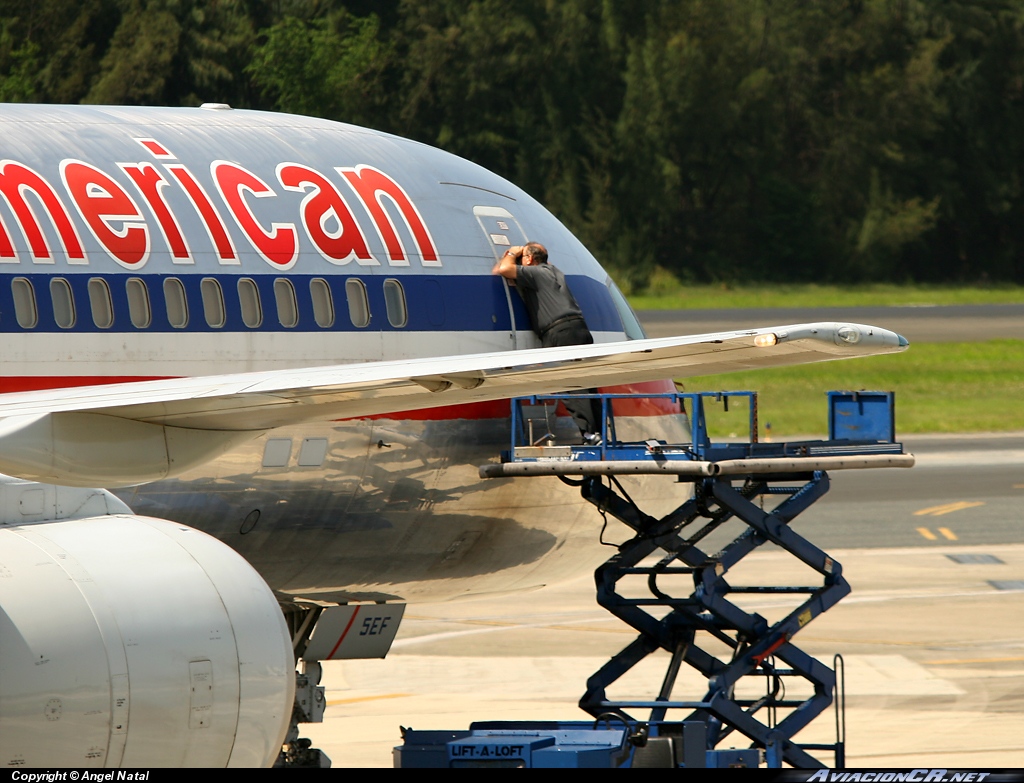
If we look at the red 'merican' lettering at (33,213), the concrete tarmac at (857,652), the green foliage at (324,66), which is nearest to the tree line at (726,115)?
the green foliage at (324,66)

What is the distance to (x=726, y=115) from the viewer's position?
9381cm

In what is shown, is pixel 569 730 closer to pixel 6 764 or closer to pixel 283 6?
pixel 6 764

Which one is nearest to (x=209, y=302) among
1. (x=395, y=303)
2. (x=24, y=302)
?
(x=24, y=302)

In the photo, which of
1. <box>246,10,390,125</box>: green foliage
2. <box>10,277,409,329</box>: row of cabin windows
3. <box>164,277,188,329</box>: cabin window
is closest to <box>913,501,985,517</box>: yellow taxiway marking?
<box>10,277,409,329</box>: row of cabin windows

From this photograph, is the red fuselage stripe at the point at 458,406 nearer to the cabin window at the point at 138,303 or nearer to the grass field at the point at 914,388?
the cabin window at the point at 138,303

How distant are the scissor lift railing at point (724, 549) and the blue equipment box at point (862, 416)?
0.02 m

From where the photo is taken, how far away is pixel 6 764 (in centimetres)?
979

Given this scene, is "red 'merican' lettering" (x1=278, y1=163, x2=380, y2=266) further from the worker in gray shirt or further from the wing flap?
the wing flap

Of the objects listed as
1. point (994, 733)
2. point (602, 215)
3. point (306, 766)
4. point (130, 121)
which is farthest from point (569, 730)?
point (602, 215)

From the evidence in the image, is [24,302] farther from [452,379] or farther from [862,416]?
[862,416]

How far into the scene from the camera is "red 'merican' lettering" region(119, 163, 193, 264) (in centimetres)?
1391

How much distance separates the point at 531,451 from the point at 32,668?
6291 mm

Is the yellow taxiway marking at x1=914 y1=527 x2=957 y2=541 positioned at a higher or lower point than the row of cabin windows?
lower

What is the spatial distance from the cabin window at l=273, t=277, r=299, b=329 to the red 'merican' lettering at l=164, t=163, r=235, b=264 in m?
0.49
